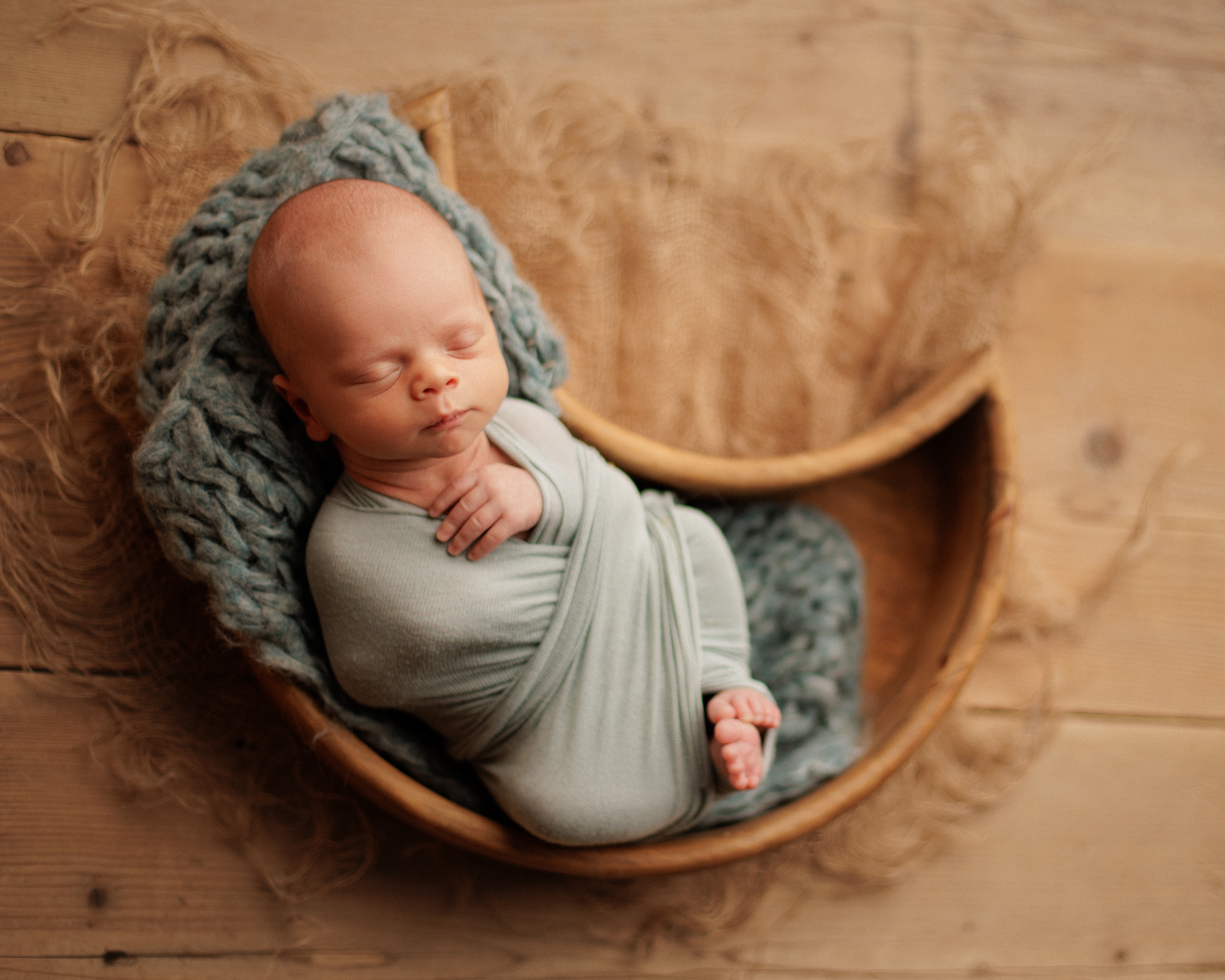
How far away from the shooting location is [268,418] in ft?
2.47

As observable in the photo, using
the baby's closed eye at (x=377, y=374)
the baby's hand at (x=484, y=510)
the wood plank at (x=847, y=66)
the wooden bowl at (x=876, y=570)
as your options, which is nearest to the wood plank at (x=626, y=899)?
the wooden bowl at (x=876, y=570)

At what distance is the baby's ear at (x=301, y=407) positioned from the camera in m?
0.72

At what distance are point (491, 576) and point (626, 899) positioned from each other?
1.50 feet

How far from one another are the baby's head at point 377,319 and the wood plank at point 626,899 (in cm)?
50

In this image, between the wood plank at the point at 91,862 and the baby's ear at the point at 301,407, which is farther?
the wood plank at the point at 91,862

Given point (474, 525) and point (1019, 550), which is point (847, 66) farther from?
point (474, 525)

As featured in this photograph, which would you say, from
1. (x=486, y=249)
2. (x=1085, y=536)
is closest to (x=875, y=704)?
(x=1085, y=536)

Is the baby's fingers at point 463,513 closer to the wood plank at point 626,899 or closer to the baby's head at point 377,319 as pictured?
the baby's head at point 377,319

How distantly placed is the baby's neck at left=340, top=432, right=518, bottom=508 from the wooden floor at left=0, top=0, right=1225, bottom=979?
17.1 inches

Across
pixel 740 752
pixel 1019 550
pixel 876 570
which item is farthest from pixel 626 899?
pixel 1019 550

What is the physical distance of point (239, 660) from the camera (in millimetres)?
919

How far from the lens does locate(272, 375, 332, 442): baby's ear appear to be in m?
0.72

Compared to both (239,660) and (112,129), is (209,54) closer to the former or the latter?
(112,129)

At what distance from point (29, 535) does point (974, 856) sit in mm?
1088
